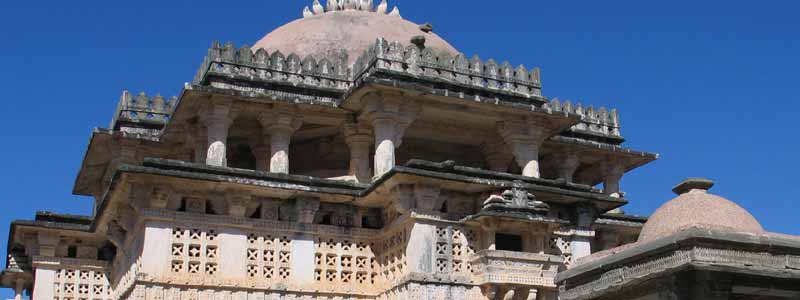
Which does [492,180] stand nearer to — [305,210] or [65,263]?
[305,210]

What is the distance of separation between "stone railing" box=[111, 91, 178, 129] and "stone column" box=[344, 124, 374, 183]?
6543mm

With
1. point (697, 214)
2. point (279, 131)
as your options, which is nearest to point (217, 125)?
point (279, 131)

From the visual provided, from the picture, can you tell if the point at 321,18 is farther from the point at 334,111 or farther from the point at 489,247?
the point at 489,247

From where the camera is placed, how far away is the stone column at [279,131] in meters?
25.8

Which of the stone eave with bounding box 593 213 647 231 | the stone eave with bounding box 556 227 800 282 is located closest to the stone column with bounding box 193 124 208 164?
the stone eave with bounding box 593 213 647 231

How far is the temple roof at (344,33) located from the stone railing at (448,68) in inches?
121

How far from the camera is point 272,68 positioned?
27.0 m

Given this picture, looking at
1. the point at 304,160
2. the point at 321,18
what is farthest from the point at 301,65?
the point at 321,18

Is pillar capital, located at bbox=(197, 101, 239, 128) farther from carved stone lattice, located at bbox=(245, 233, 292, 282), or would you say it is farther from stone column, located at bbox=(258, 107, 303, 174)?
carved stone lattice, located at bbox=(245, 233, 292, 282)

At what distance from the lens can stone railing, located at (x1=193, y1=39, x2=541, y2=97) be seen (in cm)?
2583

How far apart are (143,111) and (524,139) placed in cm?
1135

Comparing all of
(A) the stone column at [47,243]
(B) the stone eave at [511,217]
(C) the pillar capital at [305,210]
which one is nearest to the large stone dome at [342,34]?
(C) the pillar capital at [305,210]

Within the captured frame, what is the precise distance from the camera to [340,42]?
30766 mm

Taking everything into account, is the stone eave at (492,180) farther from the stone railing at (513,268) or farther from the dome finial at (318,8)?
the dome finial at (318,8)
